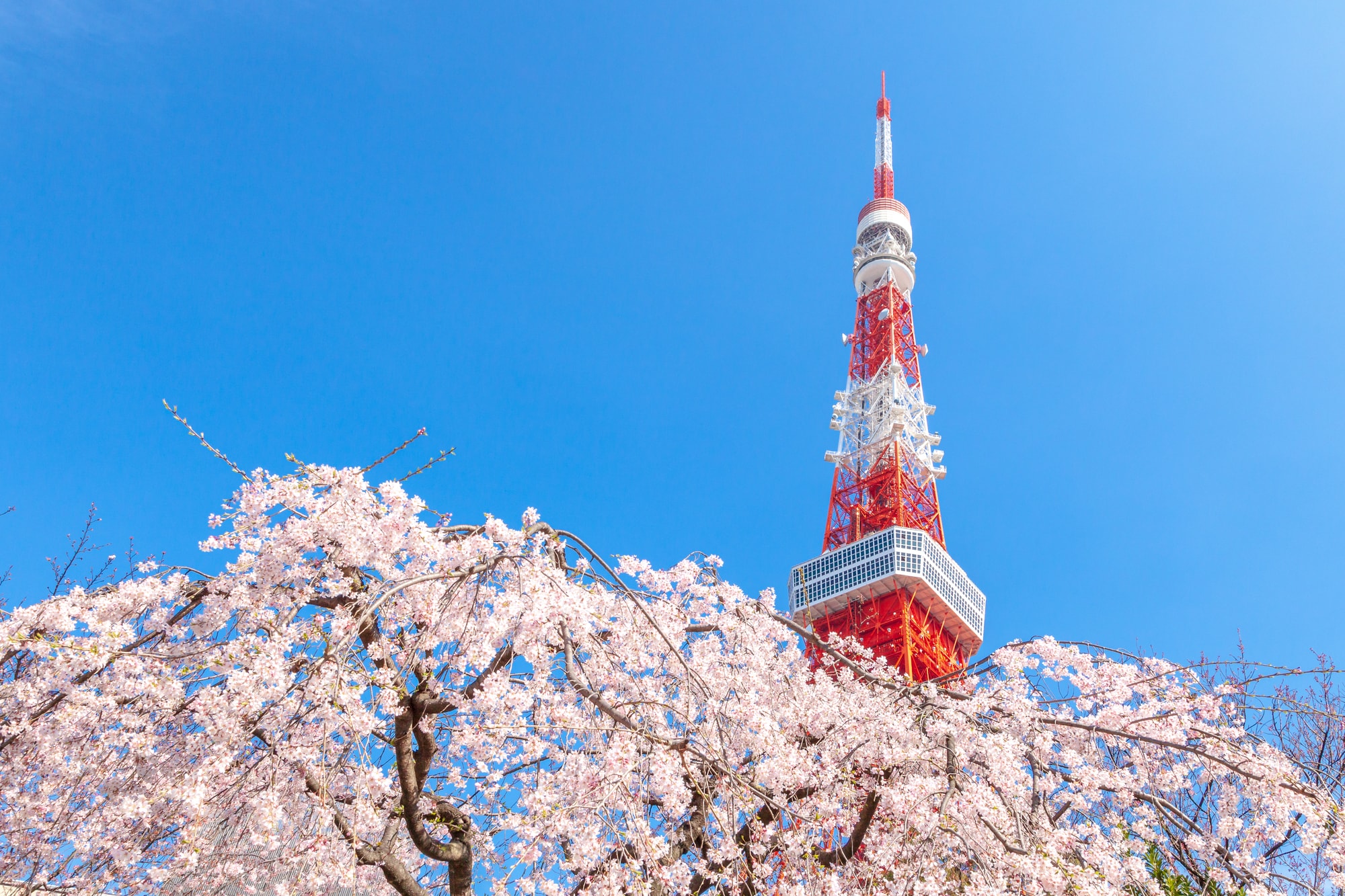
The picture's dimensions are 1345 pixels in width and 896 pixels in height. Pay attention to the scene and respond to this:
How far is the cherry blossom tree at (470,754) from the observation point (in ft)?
10.5

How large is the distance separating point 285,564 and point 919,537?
107ft

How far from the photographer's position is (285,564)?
11.5 ft

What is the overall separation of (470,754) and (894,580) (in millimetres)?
30273

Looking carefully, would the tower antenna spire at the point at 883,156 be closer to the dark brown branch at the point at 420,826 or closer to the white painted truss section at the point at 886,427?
the white painted truss section at the point at 886,427

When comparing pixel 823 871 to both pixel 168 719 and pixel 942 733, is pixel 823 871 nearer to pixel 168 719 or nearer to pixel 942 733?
pixel 942 733

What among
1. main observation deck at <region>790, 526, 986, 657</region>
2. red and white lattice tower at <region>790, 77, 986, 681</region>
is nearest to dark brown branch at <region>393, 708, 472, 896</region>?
red and white lattice tower at <region>790, 77, 986, 681</region>

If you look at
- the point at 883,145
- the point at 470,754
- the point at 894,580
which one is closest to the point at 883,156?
the point at 883,145

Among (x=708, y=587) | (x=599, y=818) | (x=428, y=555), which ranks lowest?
(x=599, y=818)

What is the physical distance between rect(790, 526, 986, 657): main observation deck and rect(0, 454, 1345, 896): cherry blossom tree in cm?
2803

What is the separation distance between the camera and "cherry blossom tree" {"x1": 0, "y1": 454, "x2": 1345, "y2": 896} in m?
3.19

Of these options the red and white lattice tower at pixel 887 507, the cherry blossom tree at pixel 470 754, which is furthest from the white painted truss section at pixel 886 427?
the cherry blossom tree at pixel 470 754

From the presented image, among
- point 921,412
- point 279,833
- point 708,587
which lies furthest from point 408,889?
point 921,412

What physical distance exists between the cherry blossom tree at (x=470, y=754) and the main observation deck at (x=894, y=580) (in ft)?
92.0

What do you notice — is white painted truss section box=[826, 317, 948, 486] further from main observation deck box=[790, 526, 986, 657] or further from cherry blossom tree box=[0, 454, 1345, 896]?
cherry blossom tree box=[0, 454, 1345, 896]
